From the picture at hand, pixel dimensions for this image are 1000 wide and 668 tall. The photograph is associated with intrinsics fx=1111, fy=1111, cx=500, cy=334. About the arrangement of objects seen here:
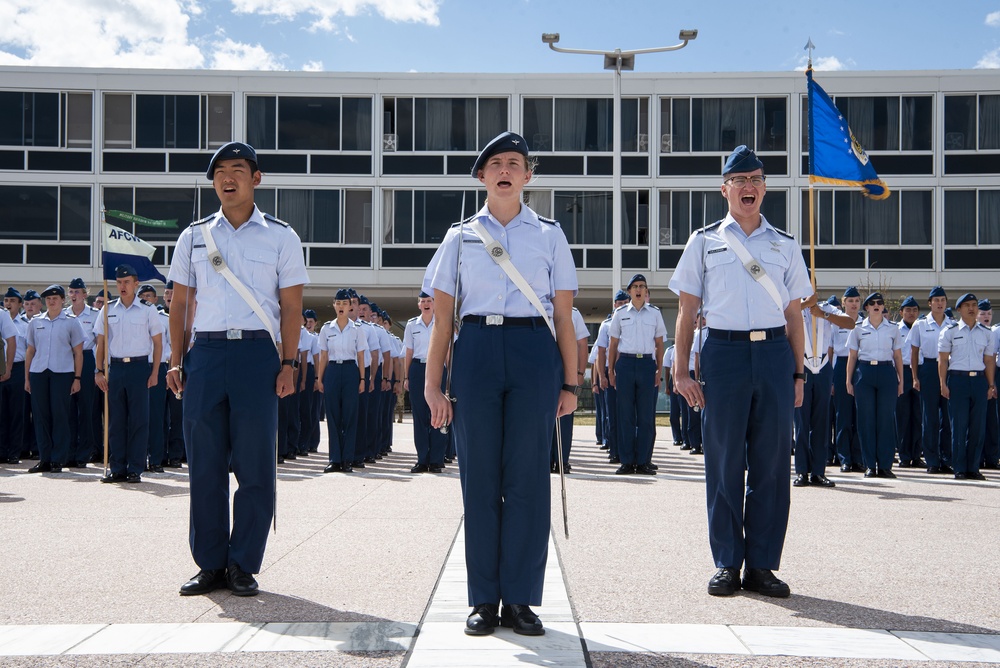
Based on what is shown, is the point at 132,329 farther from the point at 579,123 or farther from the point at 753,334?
the point at 579,123

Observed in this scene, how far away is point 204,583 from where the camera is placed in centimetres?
547

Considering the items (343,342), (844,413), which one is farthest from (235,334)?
(844,413)

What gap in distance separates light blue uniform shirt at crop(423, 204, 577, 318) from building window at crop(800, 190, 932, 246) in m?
31.6

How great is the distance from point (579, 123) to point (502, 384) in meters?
31.6

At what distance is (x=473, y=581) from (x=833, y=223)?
1280 inches

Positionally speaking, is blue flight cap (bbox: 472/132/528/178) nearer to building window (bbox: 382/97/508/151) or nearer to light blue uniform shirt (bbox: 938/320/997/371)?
light blue uniform shirt (bbox: 938/320/997/371)

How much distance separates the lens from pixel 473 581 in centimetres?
474

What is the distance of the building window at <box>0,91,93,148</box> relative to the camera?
113 feet

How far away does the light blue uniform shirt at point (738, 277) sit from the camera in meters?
5.86

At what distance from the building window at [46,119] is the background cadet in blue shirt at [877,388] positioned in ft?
92.9

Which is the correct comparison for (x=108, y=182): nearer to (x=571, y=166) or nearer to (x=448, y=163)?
(x=448, y=163)

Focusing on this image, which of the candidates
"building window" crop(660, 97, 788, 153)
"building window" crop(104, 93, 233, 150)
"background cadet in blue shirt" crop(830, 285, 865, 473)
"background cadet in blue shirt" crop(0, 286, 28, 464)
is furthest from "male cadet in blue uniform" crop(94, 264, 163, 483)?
"building window" crop(660, 97, 788, 153)

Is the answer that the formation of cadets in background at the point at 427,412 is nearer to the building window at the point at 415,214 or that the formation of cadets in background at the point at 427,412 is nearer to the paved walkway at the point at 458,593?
the paved walkway at the point at 458,593

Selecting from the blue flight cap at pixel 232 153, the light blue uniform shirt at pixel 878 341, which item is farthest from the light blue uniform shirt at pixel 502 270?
the light blue uniform shirt at pixel 878 341
